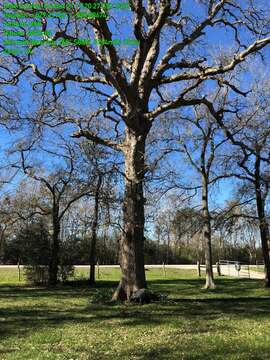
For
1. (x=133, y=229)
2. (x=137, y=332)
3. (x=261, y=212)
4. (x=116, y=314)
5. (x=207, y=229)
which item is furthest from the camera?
(x=261, y=212)

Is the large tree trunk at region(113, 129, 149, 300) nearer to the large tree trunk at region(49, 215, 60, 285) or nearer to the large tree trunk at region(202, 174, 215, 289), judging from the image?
the large tree trunk at region(202, 174, 215, 289)

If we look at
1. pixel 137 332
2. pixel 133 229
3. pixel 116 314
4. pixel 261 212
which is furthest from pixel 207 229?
pixel 137 332

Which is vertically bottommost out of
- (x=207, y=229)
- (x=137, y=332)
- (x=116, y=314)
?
(x=137, y=332)

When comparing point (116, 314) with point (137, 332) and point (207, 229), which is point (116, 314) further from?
point (207, 229)

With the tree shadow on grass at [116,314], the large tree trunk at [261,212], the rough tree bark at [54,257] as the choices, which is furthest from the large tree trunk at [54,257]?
the tree shadow on grass at [116,314]

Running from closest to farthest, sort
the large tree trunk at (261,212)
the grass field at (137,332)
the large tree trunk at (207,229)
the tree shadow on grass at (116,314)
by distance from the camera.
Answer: the grass field at (137,332) < the tree shadow on grass at (116,314) < the large tree trunk at (207,229) < the large tree trunk at (261,212)

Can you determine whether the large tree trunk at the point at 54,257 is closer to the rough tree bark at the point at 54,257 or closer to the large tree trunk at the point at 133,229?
the rough tree bark at the point at 54,257

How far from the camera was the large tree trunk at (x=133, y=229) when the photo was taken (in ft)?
49.4

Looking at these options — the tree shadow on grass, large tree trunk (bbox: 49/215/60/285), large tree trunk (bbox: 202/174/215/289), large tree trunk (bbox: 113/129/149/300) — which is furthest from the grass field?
large tree trunk (bbox: 49/215/60/285)

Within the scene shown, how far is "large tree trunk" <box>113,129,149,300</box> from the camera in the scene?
15.1 m

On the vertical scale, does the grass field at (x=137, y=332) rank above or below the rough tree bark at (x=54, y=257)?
below

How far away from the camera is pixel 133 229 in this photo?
15.2 meters

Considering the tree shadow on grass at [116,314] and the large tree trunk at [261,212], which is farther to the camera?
the large tree trunk at [261,212]

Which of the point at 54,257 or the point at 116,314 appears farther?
the point at 54,257
